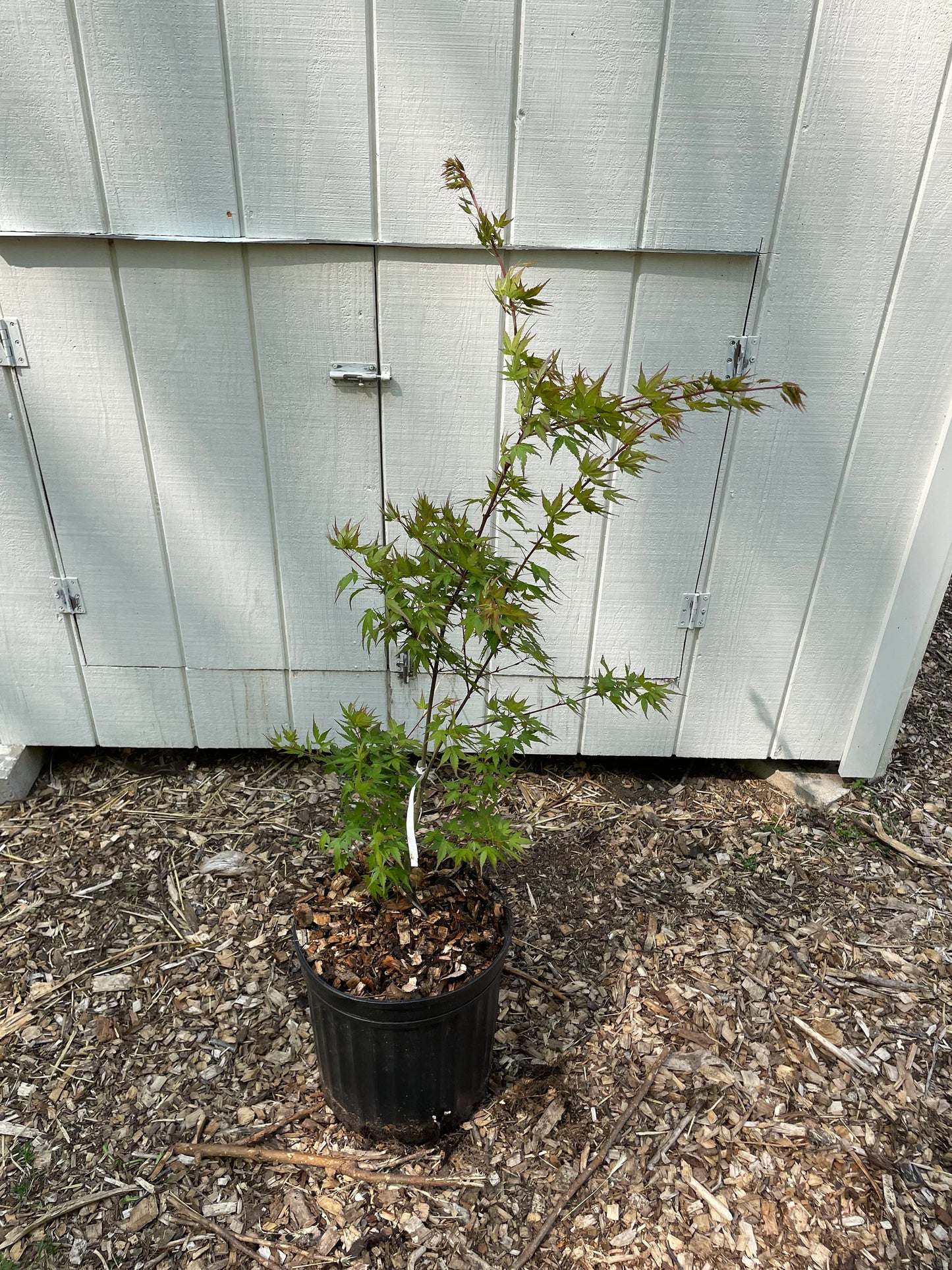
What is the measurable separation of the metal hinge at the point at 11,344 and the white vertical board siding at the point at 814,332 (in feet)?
6.26

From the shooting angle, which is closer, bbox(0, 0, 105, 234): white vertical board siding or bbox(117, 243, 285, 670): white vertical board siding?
bbox(0, 0, 105, 234): white vertical board siding

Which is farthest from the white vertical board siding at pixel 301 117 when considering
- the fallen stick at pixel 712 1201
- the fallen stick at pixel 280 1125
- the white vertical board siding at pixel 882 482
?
the fallen stick at pixel 712 1201

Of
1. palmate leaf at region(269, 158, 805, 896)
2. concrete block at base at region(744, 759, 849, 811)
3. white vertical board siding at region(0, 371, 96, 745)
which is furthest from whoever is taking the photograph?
concrete block at base at region(744, 759, 849, 811)

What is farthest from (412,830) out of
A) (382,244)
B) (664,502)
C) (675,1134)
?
(382,244)

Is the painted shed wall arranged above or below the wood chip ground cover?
above

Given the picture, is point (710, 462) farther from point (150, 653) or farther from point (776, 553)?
point (150, 653)

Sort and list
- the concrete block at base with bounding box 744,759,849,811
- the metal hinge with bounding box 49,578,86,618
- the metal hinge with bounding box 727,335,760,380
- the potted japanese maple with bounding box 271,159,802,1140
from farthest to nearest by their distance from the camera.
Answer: the concrete block at base with bounding box 744,759,849,811, the metal hinge with bounding box 49,578,86,618, the metal hinge with bounding box 727,335,760,380, the potted japanese maple with bounding box 271,159,802,1140

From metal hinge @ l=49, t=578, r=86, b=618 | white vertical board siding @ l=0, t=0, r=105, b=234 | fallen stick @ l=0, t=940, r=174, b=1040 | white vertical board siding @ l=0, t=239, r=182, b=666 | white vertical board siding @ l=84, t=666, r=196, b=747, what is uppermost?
white vertical board siding @ l=0, t=0, r=105, b=234

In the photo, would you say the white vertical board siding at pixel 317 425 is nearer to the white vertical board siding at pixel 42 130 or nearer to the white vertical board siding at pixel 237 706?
the white vertical board siding at pixel 237 706

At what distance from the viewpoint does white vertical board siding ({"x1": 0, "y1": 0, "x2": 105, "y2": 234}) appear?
1.88m

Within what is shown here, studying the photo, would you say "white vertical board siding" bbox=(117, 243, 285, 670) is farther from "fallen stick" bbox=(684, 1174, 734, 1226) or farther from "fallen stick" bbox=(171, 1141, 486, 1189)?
"fallen stick" bbox=(684, 1174, 734, 1226)

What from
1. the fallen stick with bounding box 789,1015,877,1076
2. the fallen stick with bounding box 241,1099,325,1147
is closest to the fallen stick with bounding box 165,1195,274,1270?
the fallen stick with bounding box 241,1099,325,1147

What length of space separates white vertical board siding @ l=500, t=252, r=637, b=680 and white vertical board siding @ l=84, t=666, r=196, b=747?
1160 mm

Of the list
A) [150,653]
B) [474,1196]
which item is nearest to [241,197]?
[150,653]
